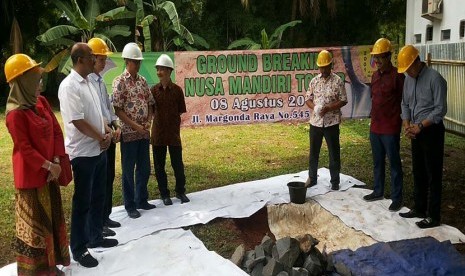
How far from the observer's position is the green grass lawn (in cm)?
610

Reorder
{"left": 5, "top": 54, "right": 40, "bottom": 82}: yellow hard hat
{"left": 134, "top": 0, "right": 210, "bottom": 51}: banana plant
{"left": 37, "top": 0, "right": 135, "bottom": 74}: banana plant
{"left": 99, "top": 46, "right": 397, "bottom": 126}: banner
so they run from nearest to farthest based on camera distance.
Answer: {"left": 5, "top": 54, "right": 40, "bottom": 82}: yellow hard hat → {"left": 99, "top": 46, "right": 397, "bottom": 126}: banner → {"left": 37, "top": 0, "right": 135, "bottom": 74}: banana plant → {"left": 134, "top": 0, "right": 210, "bottom": 51}: banana plant

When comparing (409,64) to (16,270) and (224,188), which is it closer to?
(224,188)

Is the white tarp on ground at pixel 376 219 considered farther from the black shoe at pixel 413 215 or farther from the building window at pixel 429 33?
the building window at pixel 429 33

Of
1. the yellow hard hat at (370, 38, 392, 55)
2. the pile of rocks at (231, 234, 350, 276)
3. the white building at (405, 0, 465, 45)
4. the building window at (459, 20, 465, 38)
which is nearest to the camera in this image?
the pile of rocks at (231, 234, 350, 276)

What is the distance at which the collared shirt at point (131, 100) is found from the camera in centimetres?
468

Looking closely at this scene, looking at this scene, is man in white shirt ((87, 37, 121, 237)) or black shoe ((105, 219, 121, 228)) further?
black shoe ((105, 219, 121, 228))

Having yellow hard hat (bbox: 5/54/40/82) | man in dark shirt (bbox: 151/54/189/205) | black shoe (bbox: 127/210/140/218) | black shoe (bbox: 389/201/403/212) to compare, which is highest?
yellow hard hat (bbox: 5/54/40/82)

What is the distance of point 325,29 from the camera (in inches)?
813

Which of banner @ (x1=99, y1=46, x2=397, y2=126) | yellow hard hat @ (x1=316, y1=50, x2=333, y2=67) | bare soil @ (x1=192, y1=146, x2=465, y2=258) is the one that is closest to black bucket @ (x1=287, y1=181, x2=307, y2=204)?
bare soil @ (x1=192, y1=146, x2=465, y2=258)

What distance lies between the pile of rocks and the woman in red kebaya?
1.54 m

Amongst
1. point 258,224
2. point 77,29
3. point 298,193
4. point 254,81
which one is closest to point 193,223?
point 258,224

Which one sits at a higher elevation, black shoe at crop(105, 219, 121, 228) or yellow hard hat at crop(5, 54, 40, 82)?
yellow hard hat at crop(5, 54, 40, 82)

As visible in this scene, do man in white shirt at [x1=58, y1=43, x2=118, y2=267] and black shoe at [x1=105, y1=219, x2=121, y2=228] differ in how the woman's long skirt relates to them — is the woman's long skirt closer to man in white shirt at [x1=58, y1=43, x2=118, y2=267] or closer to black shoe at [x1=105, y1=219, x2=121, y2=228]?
man in white shirt at [x1=58, y1=43, x2=118, y2=267]

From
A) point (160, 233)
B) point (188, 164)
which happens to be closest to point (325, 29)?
point (188, 164)
